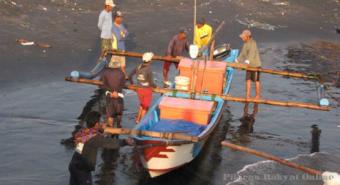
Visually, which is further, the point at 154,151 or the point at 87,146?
the point at 154,151

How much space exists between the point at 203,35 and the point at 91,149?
9.39 m

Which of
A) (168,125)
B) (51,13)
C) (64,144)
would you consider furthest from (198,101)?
(51,13)

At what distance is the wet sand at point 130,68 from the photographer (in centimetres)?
1228

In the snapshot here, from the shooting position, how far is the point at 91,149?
9359 mm

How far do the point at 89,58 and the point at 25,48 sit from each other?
2.25 meters

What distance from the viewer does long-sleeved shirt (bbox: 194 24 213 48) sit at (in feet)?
59.0

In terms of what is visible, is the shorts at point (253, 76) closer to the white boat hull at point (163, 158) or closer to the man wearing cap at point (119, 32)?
the man wearing cap at point (119, 32)

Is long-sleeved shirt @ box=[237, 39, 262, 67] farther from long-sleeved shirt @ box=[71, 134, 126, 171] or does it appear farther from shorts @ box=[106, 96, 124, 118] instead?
long-sleeved shirt @ box=[71, 134, 126, 171]

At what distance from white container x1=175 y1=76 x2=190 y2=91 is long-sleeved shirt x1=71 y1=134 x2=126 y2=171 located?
16.1ft

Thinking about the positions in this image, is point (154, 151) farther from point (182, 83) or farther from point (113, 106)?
point (182, 83)

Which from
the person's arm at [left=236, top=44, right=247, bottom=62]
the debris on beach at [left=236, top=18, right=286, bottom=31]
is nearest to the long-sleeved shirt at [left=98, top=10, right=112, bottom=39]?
the person's arm at [left=236, top=44, right=247, bottom=62]

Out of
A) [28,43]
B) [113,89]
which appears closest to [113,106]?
[113,89]

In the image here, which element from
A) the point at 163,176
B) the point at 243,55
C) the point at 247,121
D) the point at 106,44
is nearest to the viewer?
the point at 163,176

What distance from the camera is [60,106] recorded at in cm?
1566
